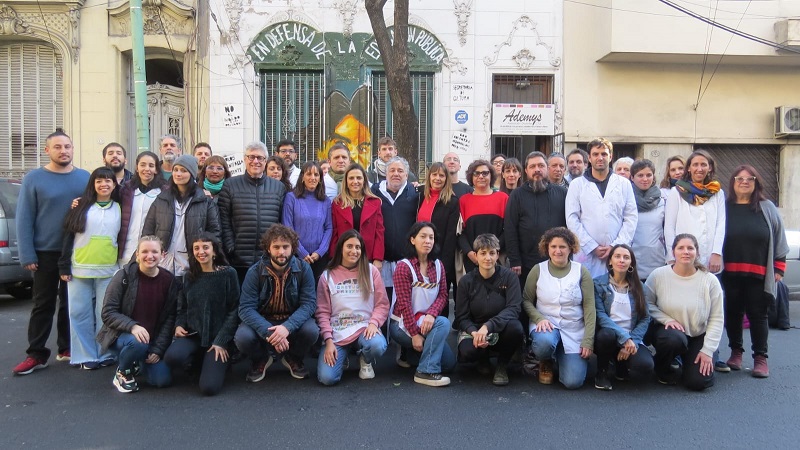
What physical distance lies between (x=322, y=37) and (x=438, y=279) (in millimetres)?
8621

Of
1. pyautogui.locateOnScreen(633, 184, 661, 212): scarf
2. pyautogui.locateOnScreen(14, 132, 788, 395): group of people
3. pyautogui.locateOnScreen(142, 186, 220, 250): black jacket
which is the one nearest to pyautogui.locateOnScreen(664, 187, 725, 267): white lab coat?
pyautogui.locateOnScreen(14, 132, 788, 395): group of people

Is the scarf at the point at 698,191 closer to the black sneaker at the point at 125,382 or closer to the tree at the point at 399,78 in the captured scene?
the black sneaker at the point at 125,382

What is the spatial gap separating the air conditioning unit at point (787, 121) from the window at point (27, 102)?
1514cm

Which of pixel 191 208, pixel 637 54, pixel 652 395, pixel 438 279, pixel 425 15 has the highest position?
pixel 425 15

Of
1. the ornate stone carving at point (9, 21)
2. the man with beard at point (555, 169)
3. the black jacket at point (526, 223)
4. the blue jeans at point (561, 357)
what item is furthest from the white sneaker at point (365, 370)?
the ornate stone carving at point (9, 21)

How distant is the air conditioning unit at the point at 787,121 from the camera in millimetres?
13547

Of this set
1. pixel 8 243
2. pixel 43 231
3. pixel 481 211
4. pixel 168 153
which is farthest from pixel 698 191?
pixel 8 243

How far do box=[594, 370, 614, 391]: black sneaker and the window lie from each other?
12.1m

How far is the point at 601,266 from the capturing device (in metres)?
6.10

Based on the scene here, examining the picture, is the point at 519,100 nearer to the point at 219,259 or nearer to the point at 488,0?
the point at 488,0

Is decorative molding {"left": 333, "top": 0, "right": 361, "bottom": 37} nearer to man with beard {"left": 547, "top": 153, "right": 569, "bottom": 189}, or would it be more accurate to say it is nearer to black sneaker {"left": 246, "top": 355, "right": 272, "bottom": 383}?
man with beard {"left": 547, "top": 153, "right": 569, "bottom": 189}

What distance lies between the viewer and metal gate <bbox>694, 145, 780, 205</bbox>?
45.9 feet

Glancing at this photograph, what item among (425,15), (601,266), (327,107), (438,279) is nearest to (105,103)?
(327,107)

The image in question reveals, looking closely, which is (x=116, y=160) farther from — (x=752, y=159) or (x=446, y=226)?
(x=752, y=159)
